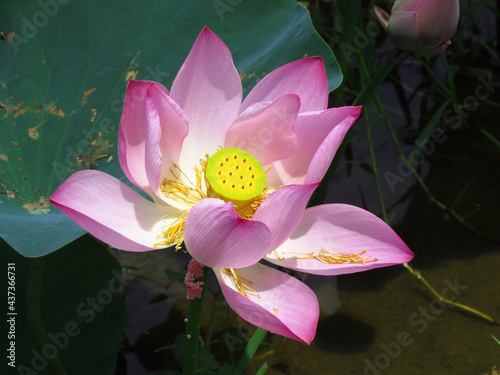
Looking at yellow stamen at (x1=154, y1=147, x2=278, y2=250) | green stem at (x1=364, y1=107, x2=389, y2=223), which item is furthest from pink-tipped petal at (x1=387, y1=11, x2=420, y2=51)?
green stem at (x1=364, y1=107, x2=389, y2=223)

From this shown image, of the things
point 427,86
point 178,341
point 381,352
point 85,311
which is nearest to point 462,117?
point 427,86

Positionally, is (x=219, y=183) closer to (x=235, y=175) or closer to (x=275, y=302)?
(x=235, y=175)

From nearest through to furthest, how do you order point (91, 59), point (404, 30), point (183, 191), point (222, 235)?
point (222, 235)
point (183, 191)
point (404, 30)
point (91, 59)

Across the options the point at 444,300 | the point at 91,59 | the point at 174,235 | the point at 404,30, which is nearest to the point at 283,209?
the point at 174,235

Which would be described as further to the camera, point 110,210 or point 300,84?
point 300,84

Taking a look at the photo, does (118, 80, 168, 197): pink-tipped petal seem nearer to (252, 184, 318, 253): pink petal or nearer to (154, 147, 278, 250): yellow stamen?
(154, 147, 278, 250): yellow stamen
